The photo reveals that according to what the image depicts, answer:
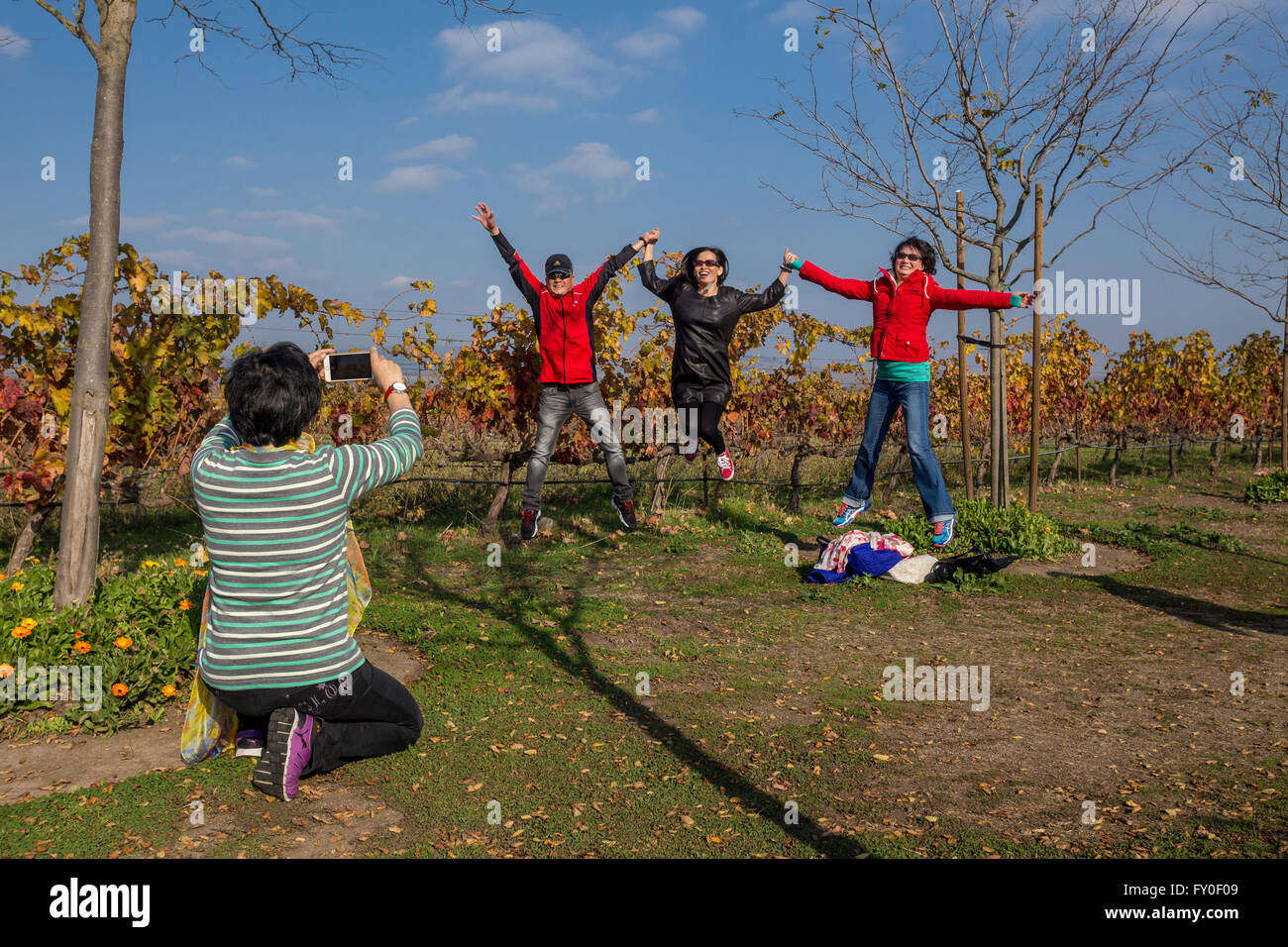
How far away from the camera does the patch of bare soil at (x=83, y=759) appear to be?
346 cm

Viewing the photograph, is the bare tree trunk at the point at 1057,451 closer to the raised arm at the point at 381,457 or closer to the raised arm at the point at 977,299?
the raised arm at the point at 977,299

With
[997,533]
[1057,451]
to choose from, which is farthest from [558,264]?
[1057,451]

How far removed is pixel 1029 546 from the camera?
8.01m

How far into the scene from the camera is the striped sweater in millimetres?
3133

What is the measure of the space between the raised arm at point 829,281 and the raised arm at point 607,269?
3.83 ft

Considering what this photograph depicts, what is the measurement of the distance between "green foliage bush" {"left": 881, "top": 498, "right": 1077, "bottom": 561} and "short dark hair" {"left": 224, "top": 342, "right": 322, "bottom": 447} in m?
5.82

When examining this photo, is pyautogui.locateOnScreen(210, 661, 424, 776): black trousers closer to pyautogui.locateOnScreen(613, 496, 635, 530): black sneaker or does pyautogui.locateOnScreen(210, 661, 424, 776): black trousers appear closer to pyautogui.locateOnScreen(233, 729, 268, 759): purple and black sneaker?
pyautogui.locateOnScreen(233, 729, 268, 759): purple and black sneaker

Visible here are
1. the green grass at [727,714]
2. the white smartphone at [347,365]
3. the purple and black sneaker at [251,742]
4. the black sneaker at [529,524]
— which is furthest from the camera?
the black sneaker at [529,524]

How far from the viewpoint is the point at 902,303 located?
23.1 ft

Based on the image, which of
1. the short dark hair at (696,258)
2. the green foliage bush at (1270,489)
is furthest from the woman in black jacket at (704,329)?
the green foliage bush at (1270,489)

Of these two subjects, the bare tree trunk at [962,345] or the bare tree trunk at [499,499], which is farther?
the bare tree trunk at [499,499]

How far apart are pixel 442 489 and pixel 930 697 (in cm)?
713
